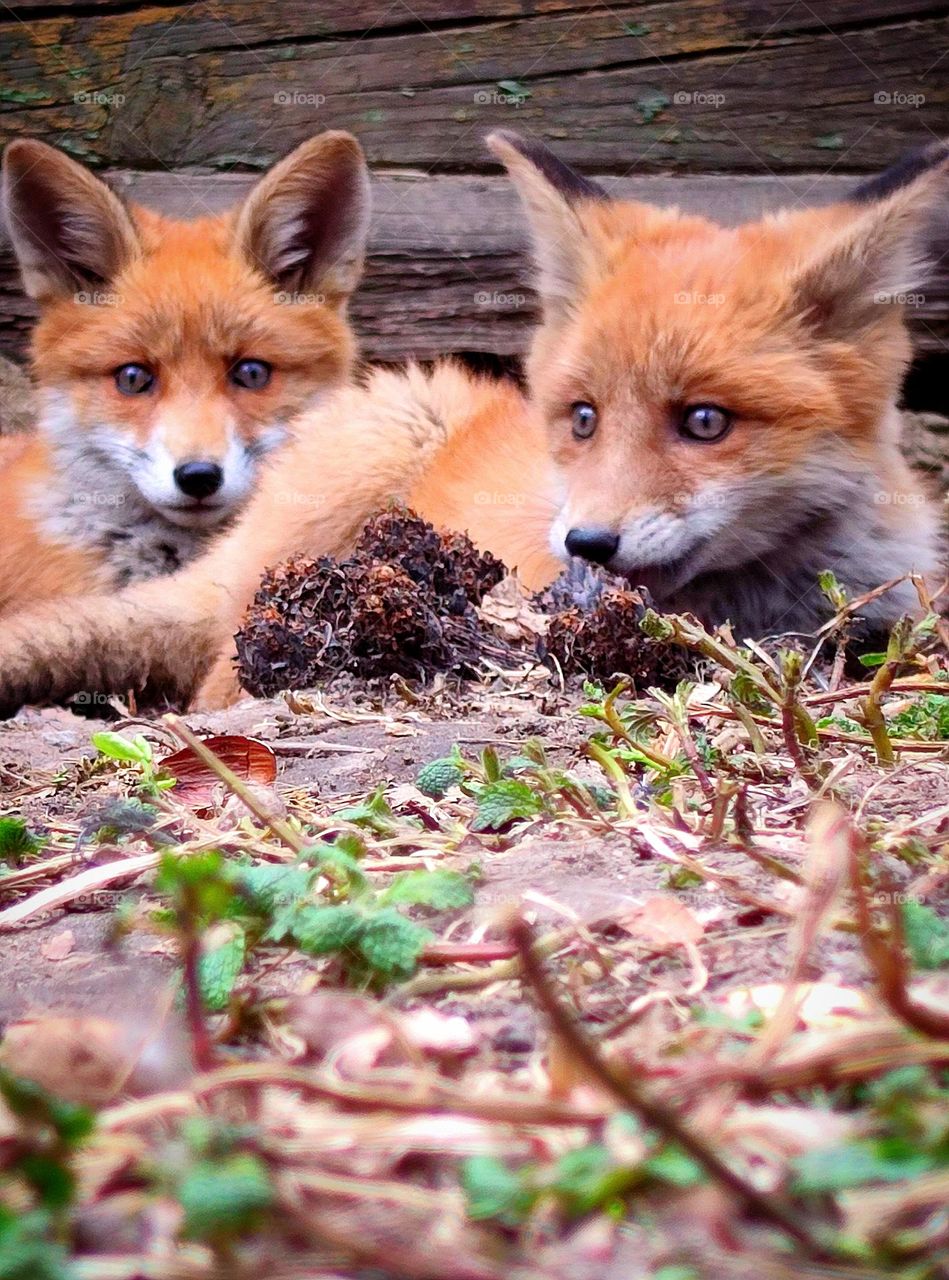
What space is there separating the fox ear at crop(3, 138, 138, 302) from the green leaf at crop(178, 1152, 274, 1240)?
4.13 m

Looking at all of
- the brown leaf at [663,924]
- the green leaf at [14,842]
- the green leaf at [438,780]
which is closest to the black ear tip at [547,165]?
the green leaf at [438,780]

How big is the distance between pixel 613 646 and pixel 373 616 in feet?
1.91

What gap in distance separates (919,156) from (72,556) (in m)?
3.00

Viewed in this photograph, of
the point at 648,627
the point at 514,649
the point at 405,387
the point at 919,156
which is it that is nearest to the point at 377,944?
the point at 648,627

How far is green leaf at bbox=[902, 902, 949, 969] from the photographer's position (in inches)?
37.4

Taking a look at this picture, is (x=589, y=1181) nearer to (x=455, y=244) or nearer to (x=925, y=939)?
(x=925, y=939)

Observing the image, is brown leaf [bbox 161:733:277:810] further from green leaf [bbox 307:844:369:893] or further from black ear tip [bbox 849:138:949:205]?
black ear tip [bbox 849:138:949:205]

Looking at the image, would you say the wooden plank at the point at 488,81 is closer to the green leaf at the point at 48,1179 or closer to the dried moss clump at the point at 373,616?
the dried moss clump at the point at 373,616

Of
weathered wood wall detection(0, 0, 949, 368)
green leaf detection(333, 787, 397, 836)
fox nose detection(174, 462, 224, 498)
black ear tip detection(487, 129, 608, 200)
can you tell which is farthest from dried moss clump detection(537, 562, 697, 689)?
weathered wood wall detection(0, 0, 949, 368)

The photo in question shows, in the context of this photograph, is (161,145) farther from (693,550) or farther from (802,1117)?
(802,1117)

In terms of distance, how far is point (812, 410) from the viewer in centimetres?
297

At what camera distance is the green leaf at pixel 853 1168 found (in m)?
0.61

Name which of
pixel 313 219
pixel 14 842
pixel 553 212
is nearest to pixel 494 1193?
pixel 14 842

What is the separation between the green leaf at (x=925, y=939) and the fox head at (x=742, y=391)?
1933 mm
